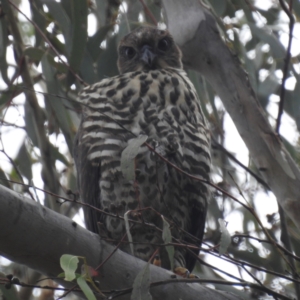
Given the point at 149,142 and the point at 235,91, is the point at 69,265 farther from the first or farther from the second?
the point at 149,142

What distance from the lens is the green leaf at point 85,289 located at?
1549 mm

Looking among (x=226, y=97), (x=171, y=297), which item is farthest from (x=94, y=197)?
(x=171, y=297)

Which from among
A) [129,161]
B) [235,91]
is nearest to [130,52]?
[235,91]

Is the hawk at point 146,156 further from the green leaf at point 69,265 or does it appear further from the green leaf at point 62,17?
the green leaf at point 69,265

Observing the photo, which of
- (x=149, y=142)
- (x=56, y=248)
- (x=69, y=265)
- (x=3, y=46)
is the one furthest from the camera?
(x=3, y=46)

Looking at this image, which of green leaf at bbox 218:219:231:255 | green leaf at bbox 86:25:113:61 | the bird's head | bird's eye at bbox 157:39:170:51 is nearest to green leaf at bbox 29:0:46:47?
green leaf at bbox 86:25:113:61

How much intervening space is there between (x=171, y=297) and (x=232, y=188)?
5.45ft

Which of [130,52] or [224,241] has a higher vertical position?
[130,52]

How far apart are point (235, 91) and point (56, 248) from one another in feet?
2.95

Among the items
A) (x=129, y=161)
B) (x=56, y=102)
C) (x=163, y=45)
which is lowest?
(x=129, y=161)

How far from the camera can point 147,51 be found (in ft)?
10.8

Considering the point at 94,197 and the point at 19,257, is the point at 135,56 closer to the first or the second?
the point at 94,197

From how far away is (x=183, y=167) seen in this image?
276 cm

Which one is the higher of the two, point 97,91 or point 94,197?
point 97,91
